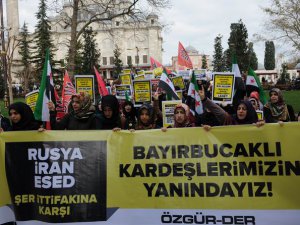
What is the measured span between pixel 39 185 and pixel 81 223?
634 mm

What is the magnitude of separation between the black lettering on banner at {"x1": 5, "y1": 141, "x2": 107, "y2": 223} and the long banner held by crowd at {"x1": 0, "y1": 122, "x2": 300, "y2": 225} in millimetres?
11

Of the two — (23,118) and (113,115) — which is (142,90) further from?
(23,118)

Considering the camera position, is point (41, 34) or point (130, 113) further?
point (41, 34)

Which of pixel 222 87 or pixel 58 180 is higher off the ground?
pixel 222 87

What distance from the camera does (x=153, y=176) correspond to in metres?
4.54

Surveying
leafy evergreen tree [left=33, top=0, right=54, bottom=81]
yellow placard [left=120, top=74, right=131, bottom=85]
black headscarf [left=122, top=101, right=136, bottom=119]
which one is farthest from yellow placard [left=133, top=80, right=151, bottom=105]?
leafy evergreen tree [left=33, top=0, right=54, bottom=81]

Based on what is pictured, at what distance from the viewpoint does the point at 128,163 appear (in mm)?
4617

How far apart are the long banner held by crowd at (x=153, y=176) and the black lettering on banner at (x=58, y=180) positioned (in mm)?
11

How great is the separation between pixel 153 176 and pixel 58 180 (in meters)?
1.06

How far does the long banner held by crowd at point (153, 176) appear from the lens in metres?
4.31

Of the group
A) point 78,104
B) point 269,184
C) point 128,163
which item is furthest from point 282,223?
point 78,104

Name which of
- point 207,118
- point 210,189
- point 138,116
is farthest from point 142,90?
point 210,189

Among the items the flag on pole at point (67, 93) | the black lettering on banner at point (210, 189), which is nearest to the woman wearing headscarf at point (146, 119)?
the black lettering on banner at point (210, 189)

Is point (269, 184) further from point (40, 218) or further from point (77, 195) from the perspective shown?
point (40, 218)
